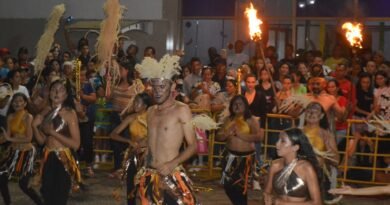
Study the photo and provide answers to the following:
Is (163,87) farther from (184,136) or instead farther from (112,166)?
(112,166)

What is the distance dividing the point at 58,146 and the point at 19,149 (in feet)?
6.01

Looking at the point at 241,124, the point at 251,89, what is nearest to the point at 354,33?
the point at 251,89

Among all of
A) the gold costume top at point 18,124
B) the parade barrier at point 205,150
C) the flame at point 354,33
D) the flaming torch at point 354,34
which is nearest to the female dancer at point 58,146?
the gold costume top at point 18,124

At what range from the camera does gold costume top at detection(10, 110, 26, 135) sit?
10603 mm

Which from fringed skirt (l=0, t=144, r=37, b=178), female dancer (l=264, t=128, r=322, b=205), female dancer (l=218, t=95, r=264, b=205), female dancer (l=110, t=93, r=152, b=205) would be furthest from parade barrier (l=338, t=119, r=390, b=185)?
female dancer (l=264, t=128, r=322, b=205)

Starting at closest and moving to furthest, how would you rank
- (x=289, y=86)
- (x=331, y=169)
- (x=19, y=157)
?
(x=331, y=169), (x=19, y=157), (x=289, y=86)

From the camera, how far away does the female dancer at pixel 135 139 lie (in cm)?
963

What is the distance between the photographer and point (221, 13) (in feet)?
60.3

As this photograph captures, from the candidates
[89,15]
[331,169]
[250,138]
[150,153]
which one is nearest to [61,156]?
[150,153]

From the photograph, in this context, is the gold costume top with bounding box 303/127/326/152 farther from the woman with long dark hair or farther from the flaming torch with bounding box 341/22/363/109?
the flaming torch with bounding box 341/22/363/109

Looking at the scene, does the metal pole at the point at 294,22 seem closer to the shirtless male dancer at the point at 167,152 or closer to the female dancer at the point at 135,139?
the female dancer at the point at 135,139

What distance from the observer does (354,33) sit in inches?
653

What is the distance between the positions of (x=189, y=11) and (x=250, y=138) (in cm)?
893

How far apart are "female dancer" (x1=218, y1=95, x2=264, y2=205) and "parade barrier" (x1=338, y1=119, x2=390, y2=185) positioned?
2492mm
